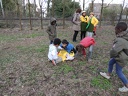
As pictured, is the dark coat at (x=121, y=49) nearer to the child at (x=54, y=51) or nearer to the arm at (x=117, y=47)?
the arm at (x=117, y=47)

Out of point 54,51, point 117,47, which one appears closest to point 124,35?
point 117,47

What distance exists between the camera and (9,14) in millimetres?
9984

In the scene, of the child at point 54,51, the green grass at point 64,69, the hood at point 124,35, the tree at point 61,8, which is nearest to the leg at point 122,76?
the hood at point 124,35

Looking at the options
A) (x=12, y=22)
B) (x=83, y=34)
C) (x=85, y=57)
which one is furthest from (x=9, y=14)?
(x=85, y=57)

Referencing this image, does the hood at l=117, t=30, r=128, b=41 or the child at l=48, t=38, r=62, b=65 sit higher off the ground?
the hood at l=117, t=30, r=128, b=41

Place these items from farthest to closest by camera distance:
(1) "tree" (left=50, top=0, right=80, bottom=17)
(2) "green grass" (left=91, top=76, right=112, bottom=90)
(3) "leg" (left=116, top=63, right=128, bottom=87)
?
(1) "tree" (left=50, top=0, right=80, bottom=17) → (2) "green grass" (left=91, top=76, right=112, bottom=90) → (3) "leg" (left=116, top=63, right=128, bottom=87)

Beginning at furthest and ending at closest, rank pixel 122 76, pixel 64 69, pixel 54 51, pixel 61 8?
pixel 61 8 → pixel 54 51 → pixel 64 69 → pixel 122 76

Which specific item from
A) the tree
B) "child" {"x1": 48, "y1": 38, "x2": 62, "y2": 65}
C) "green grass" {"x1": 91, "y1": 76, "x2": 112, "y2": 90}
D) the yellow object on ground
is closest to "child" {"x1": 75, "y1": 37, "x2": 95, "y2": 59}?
the yellow object on ground

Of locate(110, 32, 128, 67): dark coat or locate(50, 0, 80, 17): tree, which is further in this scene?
locate(50, 0, 80, 17): tree

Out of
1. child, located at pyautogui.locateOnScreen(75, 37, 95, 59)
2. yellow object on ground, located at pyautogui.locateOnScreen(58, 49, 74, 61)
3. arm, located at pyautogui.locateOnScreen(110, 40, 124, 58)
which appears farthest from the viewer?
yellow object on ground, located at pyautogui.locateOnScreen(58, 49, 74, 61)

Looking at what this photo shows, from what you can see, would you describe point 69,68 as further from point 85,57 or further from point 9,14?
point 9,14

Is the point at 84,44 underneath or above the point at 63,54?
above

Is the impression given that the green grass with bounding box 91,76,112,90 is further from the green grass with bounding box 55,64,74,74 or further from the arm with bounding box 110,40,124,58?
the arm with bounding box 110,40,124,58

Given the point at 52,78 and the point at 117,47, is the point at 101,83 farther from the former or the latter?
the point at 52,78
